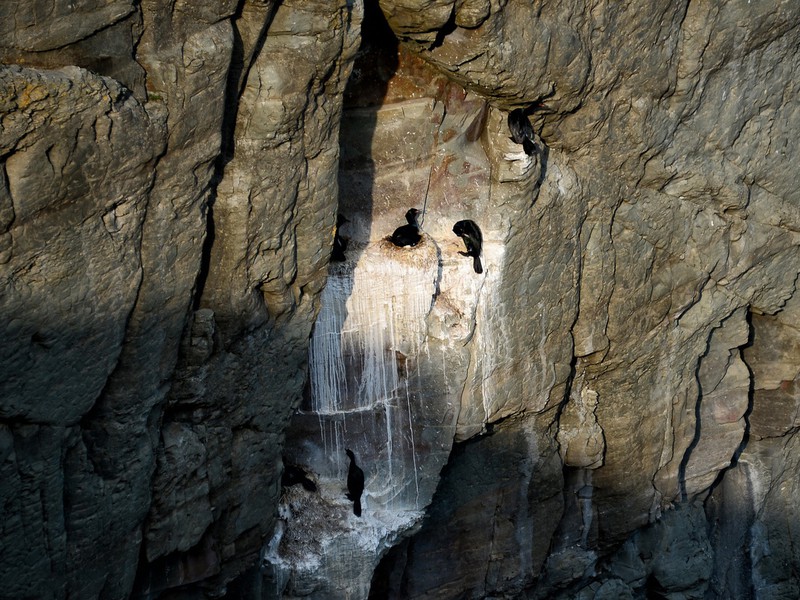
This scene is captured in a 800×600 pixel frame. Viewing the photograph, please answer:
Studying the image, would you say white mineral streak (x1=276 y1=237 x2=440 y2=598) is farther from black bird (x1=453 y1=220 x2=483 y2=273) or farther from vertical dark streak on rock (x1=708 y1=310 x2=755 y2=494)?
vertical dark streak on rock (x1=708 y1=310 x2=755 y2=494)

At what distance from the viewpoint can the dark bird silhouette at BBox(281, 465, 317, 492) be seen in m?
9.30

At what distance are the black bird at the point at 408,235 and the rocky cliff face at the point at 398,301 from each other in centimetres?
12

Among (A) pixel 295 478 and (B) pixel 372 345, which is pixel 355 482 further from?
(B) pixel 372 345

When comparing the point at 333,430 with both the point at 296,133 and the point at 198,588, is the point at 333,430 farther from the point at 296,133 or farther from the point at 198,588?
the point at 296,133

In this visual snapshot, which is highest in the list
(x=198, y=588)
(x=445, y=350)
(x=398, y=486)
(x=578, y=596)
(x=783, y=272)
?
(x=783, y=272)

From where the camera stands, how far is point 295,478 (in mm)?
9320

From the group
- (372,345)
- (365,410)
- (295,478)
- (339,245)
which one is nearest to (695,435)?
(365,410)

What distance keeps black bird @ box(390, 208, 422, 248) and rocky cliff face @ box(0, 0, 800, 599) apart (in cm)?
12

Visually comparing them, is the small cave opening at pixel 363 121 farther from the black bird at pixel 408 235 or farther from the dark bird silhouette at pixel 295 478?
the dark bird silhouette at pixel 295 478

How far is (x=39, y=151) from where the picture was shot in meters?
5.79

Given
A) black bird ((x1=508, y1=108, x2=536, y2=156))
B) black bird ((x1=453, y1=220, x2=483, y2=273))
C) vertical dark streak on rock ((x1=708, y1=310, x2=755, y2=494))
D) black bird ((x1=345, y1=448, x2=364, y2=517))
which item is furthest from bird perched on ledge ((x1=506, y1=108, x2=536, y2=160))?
vertical dark streak on rock ((x1=708, y1=310, x2=755, y2=494))

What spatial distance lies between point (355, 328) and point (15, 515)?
3387 millimetres

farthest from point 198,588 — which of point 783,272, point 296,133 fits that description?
point 783,272

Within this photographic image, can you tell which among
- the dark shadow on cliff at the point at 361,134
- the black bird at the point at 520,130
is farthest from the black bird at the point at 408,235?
the black bird at the point at 520,130
